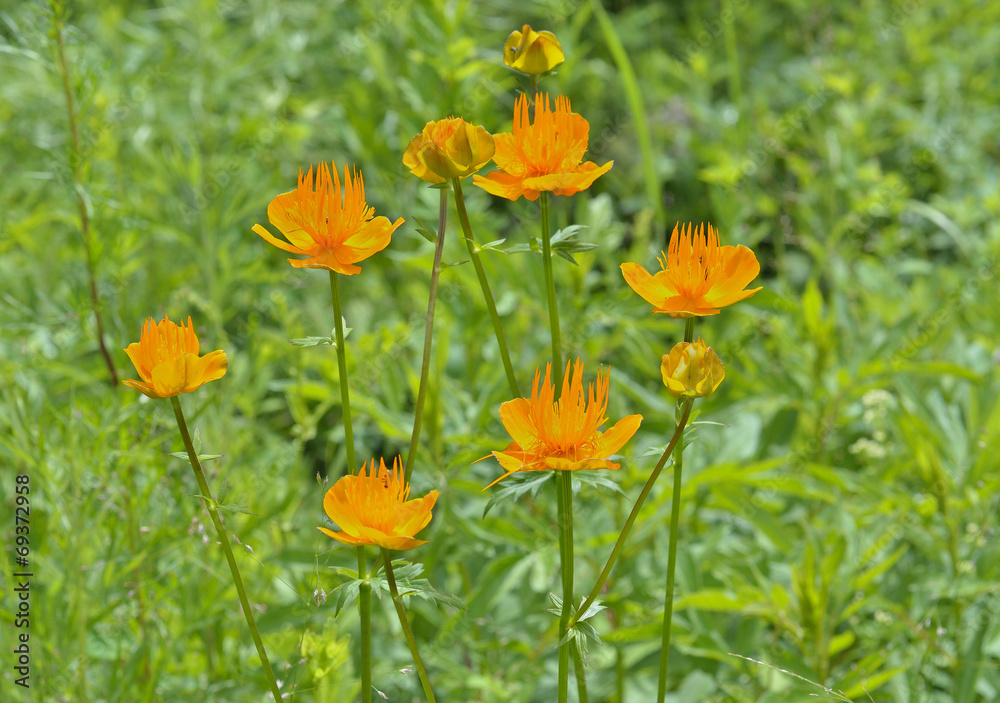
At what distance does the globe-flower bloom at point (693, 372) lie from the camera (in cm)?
93

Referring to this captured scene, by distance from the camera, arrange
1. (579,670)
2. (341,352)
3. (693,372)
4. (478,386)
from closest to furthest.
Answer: (693,372)
(341,352)
(579,670)
(478,386)

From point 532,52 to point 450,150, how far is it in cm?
18

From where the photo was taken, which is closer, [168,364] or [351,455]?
[168,364]

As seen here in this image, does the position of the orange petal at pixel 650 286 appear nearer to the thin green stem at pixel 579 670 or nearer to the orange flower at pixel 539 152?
the orange flower at pixel 539 152

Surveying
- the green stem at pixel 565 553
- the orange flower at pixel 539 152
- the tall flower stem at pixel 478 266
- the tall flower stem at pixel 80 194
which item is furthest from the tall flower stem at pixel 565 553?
the tall flower stem at pixel 80 194

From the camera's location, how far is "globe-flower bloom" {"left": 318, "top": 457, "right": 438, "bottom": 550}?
95 centimetres

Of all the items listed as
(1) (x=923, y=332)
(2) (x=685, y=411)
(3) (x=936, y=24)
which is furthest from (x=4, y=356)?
(3) (x=936, y=24)

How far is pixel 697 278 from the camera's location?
99 centimetres

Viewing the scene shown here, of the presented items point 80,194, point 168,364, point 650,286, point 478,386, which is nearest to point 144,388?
point 168,364

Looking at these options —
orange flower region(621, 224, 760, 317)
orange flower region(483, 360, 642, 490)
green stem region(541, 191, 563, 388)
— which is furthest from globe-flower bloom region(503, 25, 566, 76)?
orange flower region(483, 360, 642, 490)

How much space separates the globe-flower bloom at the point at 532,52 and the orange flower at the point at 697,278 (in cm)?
26

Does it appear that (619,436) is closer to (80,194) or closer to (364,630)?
(364,630)

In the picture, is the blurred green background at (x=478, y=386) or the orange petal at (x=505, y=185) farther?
the blurred green background at (x=478, y=386)

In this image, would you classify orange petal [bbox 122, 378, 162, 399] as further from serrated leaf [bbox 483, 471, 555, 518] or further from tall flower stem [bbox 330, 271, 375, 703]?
serrated leaf [bbox 483, 471, 555, 518]
